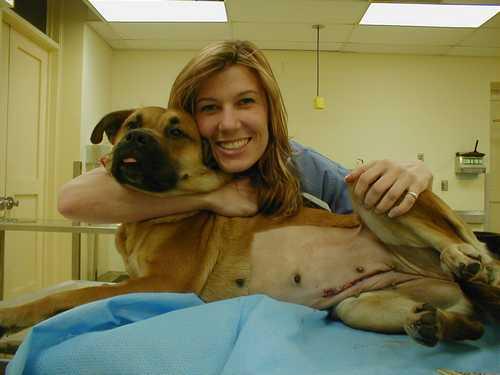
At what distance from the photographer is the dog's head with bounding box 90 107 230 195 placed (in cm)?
110

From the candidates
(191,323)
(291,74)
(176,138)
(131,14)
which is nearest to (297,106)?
(291,74)

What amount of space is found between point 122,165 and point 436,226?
801 millimetres

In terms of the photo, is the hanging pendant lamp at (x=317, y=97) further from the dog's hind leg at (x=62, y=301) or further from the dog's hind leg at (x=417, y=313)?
the dog's hind leg at (x=62, y=301)

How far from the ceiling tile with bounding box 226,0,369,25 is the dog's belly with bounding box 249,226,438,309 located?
2819 mm

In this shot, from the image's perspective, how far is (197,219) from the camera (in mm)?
1198

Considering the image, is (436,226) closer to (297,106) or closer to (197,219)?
(197,219)

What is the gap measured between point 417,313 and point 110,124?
1.03 meters

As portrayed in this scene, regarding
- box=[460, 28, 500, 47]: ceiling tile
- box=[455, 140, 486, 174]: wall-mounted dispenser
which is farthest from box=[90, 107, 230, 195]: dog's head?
box=[455, 140, 486, 174]: wall-mounted dispenser

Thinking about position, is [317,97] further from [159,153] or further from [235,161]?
[159,153]

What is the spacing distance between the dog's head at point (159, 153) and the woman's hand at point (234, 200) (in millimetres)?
30

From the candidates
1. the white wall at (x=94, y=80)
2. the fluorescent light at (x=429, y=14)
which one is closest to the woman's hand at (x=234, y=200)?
the fluorescent light at (x=429, y=14)

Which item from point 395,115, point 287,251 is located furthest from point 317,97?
point 287,251

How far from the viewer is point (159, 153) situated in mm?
1133

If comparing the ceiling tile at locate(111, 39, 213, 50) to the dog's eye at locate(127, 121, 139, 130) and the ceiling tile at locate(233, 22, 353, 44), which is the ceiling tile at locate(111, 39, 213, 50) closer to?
the ceiling tile at locate(233, 22, 353, 44)
